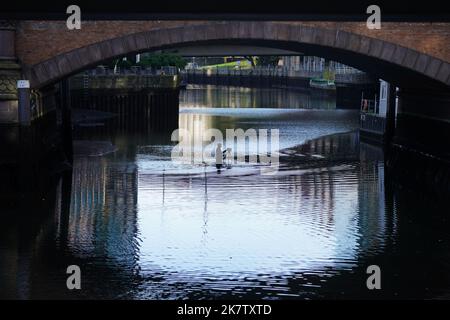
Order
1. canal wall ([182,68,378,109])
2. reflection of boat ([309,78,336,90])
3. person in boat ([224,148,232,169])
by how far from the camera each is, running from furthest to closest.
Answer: reflection of boat ([309,78,336,90]), canal wall ([182,68,378,109]), person in boat ([224,148,232,169])

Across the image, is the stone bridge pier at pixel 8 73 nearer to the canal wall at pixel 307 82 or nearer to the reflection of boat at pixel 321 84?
the canal wall at pixel 307 82

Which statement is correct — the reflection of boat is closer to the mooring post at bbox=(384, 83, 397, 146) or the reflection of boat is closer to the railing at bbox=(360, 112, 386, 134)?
the railing at bbox=(360, 112, 386, 134)

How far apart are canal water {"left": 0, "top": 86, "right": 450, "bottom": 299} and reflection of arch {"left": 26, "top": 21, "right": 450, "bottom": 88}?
5.48 m

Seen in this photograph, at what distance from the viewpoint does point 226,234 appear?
108 feet

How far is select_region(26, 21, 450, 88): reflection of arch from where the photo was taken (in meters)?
39.8

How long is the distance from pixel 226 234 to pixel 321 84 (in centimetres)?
12565

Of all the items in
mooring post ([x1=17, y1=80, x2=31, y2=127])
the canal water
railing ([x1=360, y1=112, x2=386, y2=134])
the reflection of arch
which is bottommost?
the canal water

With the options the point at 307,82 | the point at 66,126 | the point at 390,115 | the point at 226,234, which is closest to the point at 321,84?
the point at 307,82

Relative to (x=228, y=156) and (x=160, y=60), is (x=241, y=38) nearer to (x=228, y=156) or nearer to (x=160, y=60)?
(x=228, y=156)

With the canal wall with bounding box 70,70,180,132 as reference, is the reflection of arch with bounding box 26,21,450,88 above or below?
above

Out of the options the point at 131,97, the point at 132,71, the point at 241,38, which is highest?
the point at 241,38

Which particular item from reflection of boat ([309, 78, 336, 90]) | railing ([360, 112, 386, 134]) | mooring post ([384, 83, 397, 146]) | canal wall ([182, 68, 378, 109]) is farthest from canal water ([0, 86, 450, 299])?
reflection of boat ([309, 78, 336, 90])
